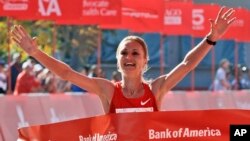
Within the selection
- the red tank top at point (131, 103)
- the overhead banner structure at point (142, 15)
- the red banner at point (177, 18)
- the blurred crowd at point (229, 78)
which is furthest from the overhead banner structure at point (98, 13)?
the red tank top at point (131, 103)

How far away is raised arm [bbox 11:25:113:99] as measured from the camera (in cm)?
528

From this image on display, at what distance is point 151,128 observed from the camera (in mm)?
4914

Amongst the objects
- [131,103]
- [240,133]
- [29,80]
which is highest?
[131,103]

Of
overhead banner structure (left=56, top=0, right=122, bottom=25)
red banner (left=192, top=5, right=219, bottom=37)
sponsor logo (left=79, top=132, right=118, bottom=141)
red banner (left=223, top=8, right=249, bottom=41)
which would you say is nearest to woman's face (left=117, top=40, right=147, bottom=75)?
sponsor logo (left=79, top=132, right=118, bottom=141)

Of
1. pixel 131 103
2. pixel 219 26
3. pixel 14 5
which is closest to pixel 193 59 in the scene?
pixel 219 26

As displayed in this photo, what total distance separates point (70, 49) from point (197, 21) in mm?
10290

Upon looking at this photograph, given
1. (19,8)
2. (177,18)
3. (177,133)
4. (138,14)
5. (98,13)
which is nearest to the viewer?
(177,133)

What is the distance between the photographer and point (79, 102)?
45.6 ft

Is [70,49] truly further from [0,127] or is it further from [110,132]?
[110,132]

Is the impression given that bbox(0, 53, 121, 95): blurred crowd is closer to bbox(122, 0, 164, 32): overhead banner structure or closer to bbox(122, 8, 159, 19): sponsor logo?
bbox(122, 0, 164, 32): overhead banner structure

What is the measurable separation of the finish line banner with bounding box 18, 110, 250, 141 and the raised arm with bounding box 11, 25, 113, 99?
469mm

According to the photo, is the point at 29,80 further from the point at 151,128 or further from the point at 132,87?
the point at 151,128

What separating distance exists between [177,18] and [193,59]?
1458cm

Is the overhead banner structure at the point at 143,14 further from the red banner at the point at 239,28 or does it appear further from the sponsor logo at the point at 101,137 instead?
the sponsor logo at the point at 101,137
